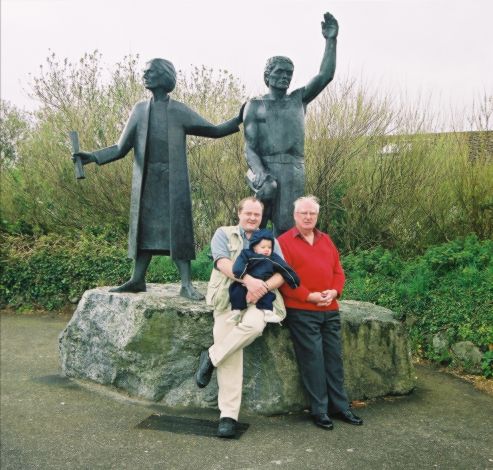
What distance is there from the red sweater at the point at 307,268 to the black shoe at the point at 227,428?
904 mm

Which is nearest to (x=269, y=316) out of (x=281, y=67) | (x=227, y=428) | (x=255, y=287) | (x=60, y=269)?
(x=255, y=287)

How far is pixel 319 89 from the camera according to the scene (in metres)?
4.71

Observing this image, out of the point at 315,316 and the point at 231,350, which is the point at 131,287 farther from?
the point at 315,316

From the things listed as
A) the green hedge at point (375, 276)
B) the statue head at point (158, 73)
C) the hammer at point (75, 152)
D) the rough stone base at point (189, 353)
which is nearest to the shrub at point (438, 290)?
the green hedge at point (375, 276)

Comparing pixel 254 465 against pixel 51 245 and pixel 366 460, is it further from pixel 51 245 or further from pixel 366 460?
pixel 51 245

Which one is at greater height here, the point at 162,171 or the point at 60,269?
the point at 162,171

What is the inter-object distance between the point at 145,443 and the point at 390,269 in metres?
4.96

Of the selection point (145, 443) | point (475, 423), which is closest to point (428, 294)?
point (475, 423)

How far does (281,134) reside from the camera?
4629 mm

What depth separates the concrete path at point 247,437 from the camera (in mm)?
3432

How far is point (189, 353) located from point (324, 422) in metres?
1.16

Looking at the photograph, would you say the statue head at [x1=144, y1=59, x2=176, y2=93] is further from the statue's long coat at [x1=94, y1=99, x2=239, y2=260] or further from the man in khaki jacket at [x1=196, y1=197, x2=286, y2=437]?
the man in khaki jacket at [x1=196, y1=197, x2=286, y2=437]

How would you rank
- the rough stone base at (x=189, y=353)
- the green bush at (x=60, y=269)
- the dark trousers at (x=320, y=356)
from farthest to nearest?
the green bush at (x=60, y=269), the rough stone base at (x=189, y=353), the dark trousers at (x=320, y=356)

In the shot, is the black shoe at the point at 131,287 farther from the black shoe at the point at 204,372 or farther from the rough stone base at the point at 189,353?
the black shoe at the point at 204,372
